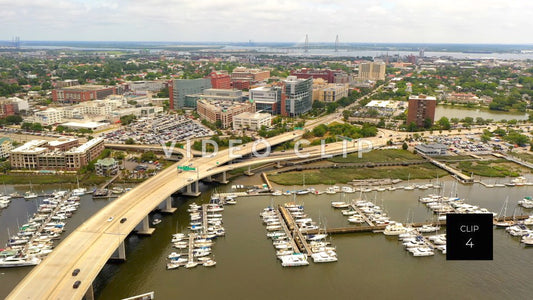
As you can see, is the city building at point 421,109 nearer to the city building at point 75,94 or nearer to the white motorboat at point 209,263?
the white motorboat at point 209,263

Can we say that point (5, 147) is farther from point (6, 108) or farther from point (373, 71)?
point (373, 71)

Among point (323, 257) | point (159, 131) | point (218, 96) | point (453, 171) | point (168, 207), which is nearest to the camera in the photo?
point (323, 257)

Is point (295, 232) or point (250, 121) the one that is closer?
point (295, 232)

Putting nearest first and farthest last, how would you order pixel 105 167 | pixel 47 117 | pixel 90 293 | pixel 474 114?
1. pixel 90 293
2. pixel 105 167
3. pixel 47 117
4. pixel 474 114

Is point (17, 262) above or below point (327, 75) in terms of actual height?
below

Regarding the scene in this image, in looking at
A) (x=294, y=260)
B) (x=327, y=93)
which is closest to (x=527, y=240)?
(x=294, y=260)

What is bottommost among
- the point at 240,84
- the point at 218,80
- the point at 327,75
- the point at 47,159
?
the point at 47,159

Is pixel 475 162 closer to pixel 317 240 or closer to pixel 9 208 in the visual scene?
pixel 317 240
